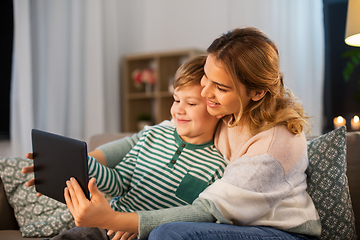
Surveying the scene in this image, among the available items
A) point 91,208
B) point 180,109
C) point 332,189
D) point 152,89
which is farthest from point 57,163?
point 152,89

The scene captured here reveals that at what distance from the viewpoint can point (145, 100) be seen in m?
3.70

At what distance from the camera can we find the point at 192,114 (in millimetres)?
1108

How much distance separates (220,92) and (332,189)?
1.62ft

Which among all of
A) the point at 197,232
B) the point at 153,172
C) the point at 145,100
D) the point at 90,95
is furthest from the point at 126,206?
the point at 145,100

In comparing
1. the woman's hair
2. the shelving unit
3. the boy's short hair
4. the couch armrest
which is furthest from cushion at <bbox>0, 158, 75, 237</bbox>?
the shelving unit

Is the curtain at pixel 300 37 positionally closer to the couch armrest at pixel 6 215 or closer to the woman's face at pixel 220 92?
the woman's face at pixel 220 92

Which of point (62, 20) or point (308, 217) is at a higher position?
point (62, 20)

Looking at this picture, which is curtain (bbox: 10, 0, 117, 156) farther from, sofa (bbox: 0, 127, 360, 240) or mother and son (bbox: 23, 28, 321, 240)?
mother and son (bbox: 23, 28, 321, 240)

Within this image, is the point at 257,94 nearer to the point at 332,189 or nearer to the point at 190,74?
the point at 190,74

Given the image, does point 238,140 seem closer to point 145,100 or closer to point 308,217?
point 308,217

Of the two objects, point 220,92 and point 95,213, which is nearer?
point 95,213

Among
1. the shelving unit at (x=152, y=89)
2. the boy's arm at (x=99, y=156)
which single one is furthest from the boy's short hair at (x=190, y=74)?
the shelving unit at (x=152, y=89)

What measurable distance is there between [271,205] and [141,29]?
320 centimetres

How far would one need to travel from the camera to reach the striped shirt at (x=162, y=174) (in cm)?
110
